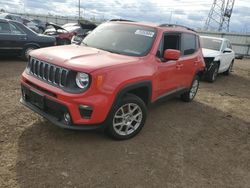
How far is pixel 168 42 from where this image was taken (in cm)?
536

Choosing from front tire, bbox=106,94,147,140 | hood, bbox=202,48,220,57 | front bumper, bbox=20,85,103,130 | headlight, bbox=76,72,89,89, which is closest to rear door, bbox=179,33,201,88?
front tire, bbox=106,94,147,140

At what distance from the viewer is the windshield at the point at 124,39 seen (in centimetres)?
480

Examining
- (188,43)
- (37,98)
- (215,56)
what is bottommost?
(215,56)

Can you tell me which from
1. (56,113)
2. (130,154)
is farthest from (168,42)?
(56,113)

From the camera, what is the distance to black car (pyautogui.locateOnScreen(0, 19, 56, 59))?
9.83 metres

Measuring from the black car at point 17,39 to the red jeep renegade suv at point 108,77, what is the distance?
18.2 feet

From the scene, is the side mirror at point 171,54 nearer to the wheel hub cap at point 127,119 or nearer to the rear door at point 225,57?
the wheel hub cap at point 127,119

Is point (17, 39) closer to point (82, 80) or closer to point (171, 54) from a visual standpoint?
point (171, 54)

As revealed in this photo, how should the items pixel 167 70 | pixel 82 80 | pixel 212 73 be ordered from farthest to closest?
pixel 212 73, pixel 167 70, pixel 82 80

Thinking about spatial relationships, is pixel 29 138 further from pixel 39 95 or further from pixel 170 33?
pixel 170 33

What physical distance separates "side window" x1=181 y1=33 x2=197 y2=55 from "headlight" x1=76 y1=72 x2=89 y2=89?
287cm

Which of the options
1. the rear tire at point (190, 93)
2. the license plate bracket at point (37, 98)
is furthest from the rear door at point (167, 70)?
the license plate bracket at point (37, 98)

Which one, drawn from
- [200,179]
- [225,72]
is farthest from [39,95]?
[225,72]

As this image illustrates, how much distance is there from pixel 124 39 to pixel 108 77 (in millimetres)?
1415
